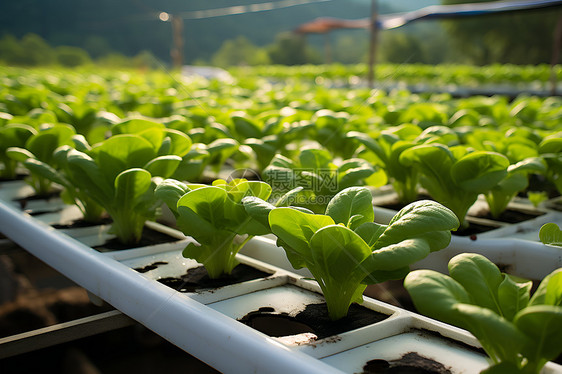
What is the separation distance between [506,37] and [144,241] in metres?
29.2

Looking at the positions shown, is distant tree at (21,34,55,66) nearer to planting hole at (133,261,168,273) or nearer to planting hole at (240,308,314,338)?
planting hole at (133,261,168,273)

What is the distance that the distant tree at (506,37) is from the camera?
84.8 ft

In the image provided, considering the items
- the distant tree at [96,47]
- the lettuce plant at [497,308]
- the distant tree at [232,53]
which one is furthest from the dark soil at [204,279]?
the distant tree at [96,47]

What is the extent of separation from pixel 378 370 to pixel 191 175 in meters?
0.88

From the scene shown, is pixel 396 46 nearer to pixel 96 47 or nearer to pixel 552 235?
pixel 96 47

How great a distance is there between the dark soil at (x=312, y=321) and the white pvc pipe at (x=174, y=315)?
0.10m

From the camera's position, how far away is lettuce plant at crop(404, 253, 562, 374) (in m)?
0.65

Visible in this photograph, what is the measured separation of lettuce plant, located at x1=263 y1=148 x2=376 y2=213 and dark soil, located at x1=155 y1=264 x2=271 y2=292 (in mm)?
238

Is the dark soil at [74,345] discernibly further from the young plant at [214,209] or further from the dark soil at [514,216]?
the dark soil at [514,216]

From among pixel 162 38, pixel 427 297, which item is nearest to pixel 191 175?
pixel 427 297

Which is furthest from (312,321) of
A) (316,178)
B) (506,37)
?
(506,37)

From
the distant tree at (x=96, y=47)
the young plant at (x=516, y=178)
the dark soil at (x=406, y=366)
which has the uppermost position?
the distant tree at (x=96, y=47)

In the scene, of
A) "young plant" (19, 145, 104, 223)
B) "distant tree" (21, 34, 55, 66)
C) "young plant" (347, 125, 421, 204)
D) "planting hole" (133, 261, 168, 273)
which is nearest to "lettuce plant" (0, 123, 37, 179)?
"young plant" (19, 145, 104, 223)

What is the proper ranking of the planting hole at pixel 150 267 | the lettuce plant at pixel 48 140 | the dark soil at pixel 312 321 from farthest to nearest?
1. the lettuce plant at pixel 48 140
2. the planting hole at pixel 150 267
3. the dark soil at pixel 312 321
